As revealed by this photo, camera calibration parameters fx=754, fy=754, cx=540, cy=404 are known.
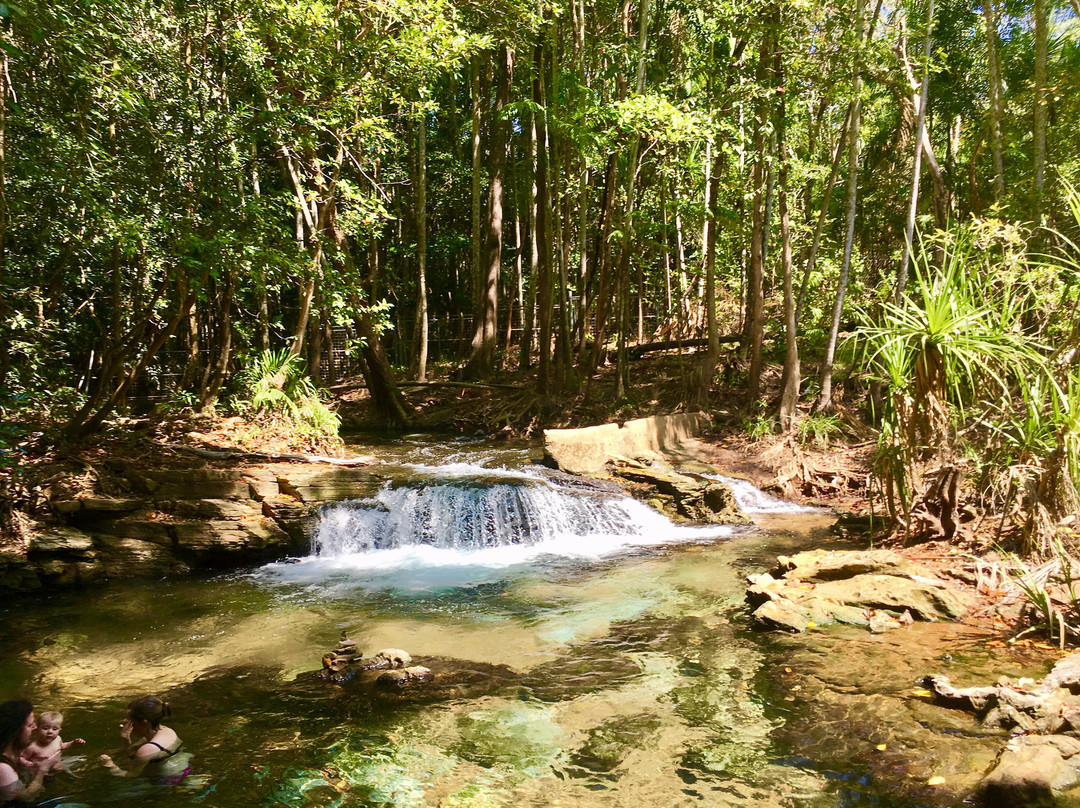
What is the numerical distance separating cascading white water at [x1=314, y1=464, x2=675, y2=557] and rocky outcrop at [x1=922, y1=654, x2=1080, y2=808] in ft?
17.7

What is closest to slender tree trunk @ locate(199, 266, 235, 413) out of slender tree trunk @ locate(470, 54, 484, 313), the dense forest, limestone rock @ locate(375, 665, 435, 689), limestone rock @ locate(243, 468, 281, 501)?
the dense forest

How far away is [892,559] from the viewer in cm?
587

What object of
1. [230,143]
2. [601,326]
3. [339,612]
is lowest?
[339,612]

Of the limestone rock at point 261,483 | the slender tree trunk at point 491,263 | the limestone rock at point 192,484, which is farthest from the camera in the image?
the slender tree trunk at point 491,263

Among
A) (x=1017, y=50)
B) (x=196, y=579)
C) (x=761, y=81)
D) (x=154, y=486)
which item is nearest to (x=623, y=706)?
(x=196, y=579)

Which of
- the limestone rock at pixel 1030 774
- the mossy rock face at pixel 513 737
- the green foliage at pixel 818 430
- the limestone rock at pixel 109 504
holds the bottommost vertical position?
the mossy rock face at pixel 513 737

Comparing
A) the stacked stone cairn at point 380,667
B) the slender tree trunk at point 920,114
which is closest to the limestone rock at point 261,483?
the stacked stone cairn at point 380,667

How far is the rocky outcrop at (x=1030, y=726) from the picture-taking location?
2.92m

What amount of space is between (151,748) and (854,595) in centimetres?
460

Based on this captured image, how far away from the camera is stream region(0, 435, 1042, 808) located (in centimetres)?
349

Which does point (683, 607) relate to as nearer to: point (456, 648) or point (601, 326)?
point (456, 648)

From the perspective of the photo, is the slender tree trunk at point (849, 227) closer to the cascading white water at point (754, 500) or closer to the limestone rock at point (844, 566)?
the cascading white water at point (754, 500)

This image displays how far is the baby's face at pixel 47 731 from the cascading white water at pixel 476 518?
519cm

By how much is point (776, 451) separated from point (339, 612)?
7270 millimetres
